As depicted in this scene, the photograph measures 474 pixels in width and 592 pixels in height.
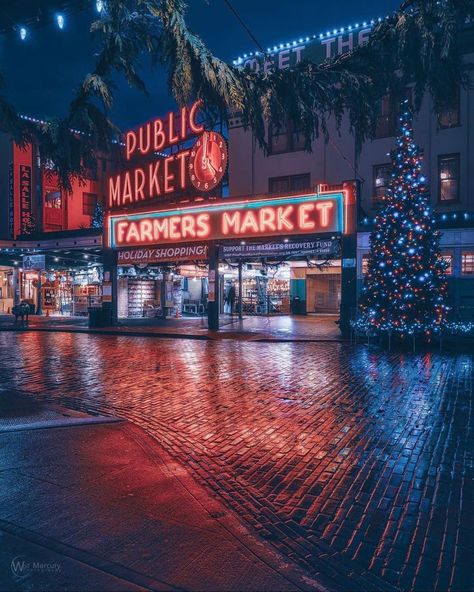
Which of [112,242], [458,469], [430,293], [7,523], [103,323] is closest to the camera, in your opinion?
[7,523]

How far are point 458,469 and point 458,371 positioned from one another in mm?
6551

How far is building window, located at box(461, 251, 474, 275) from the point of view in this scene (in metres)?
18.7

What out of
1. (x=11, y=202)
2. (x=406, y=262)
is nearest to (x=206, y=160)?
(x=406, y=262)

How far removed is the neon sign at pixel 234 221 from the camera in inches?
730

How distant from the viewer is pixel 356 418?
683 cm

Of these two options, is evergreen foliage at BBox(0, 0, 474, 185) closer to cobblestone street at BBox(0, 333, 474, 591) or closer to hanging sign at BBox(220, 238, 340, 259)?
cobblestone street at BBox(0, 333, 474, 591)

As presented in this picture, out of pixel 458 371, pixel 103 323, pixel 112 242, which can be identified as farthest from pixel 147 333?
pixel 458 371

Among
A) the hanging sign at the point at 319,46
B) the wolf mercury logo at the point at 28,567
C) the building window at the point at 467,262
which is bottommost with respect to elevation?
the wolf mercury logo at the point at 28,567

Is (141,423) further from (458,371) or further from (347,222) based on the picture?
(347,222)

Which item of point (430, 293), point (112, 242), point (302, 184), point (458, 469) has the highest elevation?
point (302, 184)

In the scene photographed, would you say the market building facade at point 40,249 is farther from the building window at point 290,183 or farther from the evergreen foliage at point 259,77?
the evergreen foliage at point 259,77

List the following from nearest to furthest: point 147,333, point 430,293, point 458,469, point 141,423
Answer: point 458,469 < point 141,423 < point 430,293 < point 147,333

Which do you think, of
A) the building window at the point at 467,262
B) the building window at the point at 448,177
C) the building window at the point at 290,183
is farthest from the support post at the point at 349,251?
the building window at the point at 290,183

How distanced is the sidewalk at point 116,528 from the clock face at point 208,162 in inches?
666
